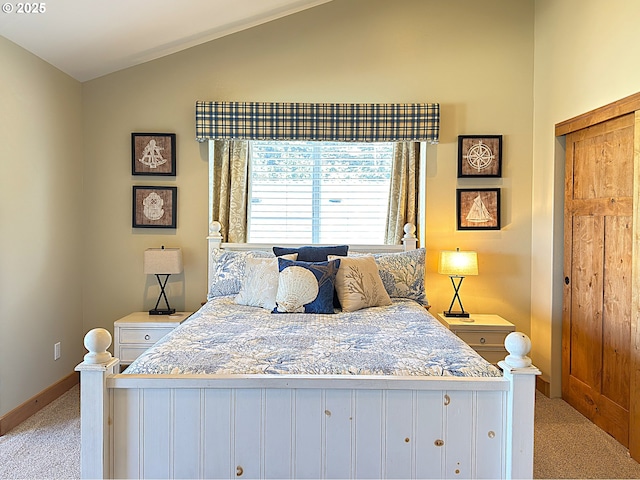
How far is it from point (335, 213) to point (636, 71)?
7.43 feet

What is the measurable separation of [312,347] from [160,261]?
A: 198 centimetres

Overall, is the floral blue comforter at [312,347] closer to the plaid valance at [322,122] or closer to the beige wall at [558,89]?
the beige wall at [558,89]

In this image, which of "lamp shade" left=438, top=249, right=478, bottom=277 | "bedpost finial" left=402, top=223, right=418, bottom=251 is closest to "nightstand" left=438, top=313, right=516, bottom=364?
"lamp shade" left=438, top=249, right=478, bottom=277

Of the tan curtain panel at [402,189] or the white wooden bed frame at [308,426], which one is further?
the tan curtain panel at [402,189]

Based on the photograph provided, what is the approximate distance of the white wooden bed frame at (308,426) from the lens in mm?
1897

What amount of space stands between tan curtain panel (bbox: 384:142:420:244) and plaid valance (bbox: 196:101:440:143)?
20 centimetres

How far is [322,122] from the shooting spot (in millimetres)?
3977

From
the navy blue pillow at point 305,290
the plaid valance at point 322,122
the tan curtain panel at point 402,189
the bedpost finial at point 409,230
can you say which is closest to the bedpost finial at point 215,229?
the plaid valance at point 322,122

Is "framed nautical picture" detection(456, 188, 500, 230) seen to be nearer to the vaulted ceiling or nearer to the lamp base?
the lamp base

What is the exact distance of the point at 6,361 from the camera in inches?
121

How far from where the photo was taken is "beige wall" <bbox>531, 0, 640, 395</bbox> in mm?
2947

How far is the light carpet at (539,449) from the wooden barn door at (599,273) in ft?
0.49

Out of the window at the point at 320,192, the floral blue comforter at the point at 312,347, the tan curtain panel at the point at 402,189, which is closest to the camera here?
the floral blue comforter at the point at 312,347

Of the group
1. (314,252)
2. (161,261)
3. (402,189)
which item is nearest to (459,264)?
(402,189)
